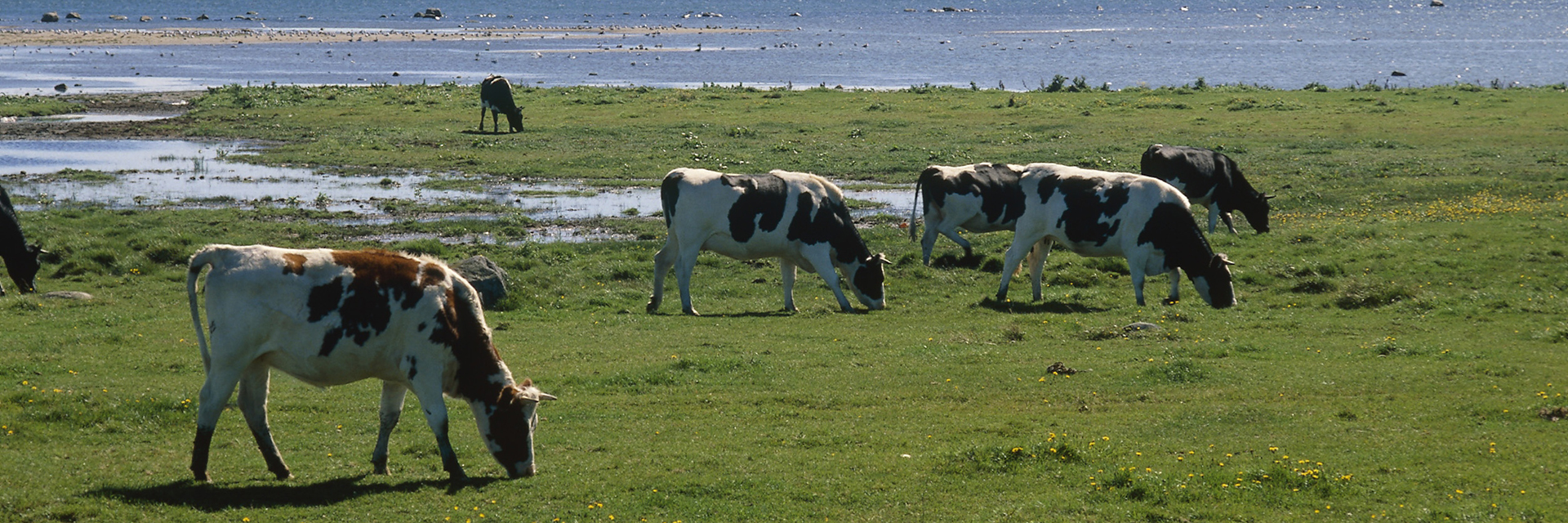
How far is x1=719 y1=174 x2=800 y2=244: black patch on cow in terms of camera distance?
21109mm

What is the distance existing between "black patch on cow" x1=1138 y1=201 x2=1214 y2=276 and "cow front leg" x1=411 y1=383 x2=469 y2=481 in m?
13.3

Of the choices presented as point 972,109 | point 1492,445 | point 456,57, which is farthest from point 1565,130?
point 456,57

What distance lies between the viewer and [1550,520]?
33.5 ft

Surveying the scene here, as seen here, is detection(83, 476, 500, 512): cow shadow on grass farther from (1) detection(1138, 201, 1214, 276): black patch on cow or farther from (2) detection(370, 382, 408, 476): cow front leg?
(1) detection(1138, 201, 1214, 276): black patch on cow

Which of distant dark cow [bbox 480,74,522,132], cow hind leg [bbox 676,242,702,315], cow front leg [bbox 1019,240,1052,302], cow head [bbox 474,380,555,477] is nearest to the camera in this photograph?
cow head [bbox 474,380,555,477]

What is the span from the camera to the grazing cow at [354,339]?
10.9m

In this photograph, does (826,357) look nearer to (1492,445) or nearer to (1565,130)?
(1492,445)

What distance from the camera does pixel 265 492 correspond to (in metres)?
11.0

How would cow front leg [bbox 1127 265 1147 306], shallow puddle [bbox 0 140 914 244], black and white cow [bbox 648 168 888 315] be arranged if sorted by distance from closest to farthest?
black and white cow [bbox 648 168 888 315] → cow front leg [bbox 1127 265 1147 306] → shallow puddle [bbox 0 140 914 244]

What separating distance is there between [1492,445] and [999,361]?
6.08 metres

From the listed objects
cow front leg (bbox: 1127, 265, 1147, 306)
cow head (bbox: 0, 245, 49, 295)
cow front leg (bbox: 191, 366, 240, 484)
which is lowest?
cow head (bbox: 0, 245, 49, 295)

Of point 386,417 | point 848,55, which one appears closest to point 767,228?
point 386,417


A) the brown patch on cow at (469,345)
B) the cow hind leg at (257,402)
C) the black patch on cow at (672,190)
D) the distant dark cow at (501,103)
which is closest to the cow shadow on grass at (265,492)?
the cow hind leg at (257,402)

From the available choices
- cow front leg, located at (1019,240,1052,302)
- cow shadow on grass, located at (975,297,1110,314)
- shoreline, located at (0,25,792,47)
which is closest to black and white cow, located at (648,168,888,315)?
cow shadow on grass, located at (975,297,1110,314)
